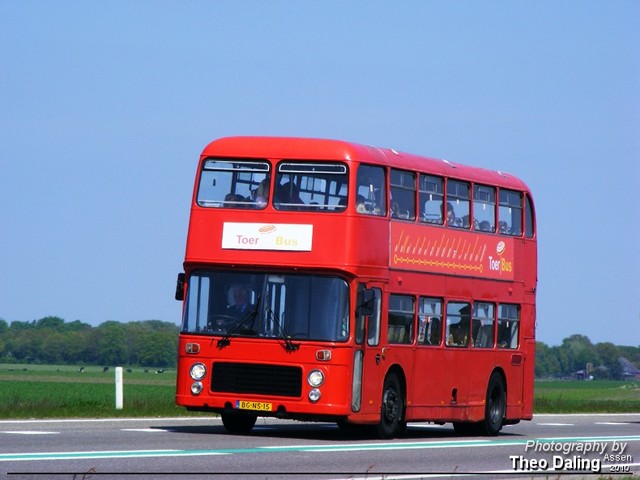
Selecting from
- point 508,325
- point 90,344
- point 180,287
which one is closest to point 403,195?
point 180,287

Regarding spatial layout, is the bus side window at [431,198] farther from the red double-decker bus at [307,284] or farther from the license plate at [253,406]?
the license plate at [253,406]

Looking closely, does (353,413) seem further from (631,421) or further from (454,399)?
(631,421)

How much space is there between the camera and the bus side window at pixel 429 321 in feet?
86.3

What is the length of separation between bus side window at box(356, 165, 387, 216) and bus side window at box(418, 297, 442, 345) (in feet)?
7.07

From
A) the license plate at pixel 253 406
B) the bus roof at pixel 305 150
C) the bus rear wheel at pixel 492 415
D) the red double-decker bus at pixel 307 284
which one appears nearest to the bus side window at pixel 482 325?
the bus rear wheel at pixel 492 415

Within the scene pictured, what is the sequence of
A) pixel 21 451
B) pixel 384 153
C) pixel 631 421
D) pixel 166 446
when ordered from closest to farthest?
pixel 21 451, pixel 166 446, pixel 384 153, pixel 631 421

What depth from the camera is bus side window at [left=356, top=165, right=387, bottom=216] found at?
24.2m

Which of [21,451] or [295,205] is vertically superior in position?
[295,205]

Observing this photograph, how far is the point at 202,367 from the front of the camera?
24188 mm

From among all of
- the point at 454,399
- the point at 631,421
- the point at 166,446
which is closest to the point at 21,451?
the point at 166,446

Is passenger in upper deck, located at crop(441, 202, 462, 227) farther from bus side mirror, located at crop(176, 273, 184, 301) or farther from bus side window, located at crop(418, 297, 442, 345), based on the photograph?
Result: bus side mirror, located at crop(176, 273, 184, 301)

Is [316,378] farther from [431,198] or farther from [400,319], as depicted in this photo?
[431,198]

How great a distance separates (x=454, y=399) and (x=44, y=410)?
705cm

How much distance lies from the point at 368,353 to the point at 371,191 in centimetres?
230
